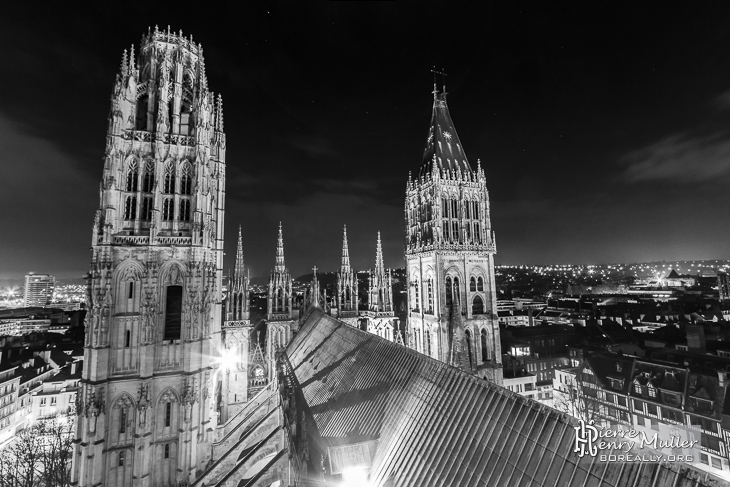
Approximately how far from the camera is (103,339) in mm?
22891

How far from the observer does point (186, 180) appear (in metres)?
26.2

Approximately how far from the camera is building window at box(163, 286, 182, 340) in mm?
25062

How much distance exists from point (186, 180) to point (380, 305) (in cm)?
2341

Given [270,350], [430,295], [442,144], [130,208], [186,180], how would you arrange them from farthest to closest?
[270,350], [442,144], [430,295], [186,180], [130,208]

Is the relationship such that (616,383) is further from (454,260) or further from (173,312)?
(173,312)

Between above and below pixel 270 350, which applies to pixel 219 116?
above

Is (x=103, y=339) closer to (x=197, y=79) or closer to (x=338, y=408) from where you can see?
(x=338, y=408)

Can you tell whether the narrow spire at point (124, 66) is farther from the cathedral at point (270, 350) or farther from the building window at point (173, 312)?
the building window at point (173, 312)

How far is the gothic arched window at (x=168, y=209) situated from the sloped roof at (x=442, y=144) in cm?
2264

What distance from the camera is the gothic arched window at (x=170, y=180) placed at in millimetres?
25703

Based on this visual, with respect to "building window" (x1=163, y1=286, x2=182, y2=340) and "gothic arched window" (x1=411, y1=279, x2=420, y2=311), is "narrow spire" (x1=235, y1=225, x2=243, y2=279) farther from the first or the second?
"gothic arched window" (x1=411, y1=279, x2=420, y2=311)

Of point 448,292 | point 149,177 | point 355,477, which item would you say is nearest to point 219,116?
point 149,177

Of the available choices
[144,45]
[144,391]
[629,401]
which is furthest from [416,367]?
[629,401]

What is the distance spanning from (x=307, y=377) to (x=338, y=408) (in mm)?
7549
